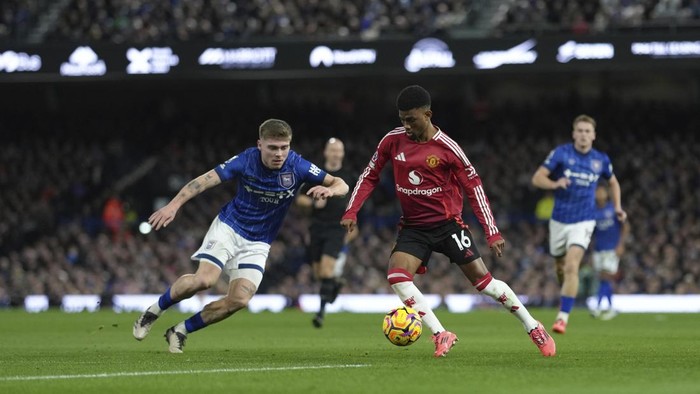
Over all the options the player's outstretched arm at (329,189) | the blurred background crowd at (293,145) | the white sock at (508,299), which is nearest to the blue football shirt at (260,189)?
the player's outstretched arm at (329,189)

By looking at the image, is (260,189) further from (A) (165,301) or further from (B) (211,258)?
(A) (165,301)

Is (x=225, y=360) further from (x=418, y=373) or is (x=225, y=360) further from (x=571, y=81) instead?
(x=571, y=81)

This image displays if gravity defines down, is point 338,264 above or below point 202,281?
below

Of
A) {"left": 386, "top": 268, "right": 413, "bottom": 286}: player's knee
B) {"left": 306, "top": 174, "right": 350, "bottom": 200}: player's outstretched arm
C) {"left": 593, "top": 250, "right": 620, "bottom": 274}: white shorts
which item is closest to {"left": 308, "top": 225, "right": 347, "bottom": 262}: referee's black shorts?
{"left": 593, "top": 250, "right": 620, "bottom": 274}: white shorts

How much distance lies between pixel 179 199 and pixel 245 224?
3.78 ft

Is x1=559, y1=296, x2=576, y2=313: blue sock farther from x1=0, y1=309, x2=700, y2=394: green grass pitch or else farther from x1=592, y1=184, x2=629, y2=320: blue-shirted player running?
x1=592, y1=184, x2=629, y2=320: blue-shirted player running

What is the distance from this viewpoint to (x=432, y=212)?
11.1 metres

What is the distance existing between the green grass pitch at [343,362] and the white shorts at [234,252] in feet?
2.50

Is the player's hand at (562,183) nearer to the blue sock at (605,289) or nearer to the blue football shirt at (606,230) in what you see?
the blue football shirt at (606,230)

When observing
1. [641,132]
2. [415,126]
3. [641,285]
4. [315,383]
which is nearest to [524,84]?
[641,132]

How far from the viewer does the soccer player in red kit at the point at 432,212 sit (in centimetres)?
1091

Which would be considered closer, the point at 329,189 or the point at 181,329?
the point at 329,189

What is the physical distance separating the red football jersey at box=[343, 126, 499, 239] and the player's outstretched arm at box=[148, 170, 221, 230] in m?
1.25

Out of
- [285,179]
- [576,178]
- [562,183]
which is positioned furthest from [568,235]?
[285,179]
